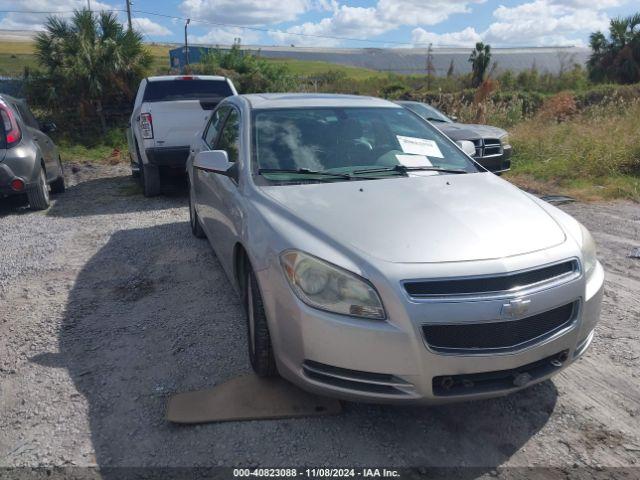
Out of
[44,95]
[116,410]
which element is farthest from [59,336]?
[44,95]

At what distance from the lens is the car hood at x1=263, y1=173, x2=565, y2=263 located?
2584 millimetres

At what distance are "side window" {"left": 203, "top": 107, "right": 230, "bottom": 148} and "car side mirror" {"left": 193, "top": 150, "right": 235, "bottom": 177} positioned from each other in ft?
3.81

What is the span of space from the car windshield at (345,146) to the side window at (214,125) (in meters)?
0.94

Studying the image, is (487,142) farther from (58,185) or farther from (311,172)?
(58,185)

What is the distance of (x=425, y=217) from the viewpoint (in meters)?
2.90

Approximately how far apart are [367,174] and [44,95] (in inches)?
503

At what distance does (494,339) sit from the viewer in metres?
2.43

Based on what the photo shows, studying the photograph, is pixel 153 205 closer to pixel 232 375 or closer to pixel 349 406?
pixel 232 375

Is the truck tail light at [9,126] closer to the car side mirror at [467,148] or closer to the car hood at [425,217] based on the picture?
the car hood at [425,217]

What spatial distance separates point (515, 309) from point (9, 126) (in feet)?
22.7

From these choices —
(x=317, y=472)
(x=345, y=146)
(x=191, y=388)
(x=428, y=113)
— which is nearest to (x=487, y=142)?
(x=428, y=113)

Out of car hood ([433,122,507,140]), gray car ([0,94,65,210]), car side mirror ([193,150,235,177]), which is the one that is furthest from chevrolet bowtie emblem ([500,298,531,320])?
car hood ([433,122,507,140])

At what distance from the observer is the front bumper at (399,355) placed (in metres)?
2.37

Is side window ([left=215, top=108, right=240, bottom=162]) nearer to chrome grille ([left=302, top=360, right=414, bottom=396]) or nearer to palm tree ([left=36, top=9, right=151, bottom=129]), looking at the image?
chrome grille ([left=302, top=360, right=414, bottom=396])
